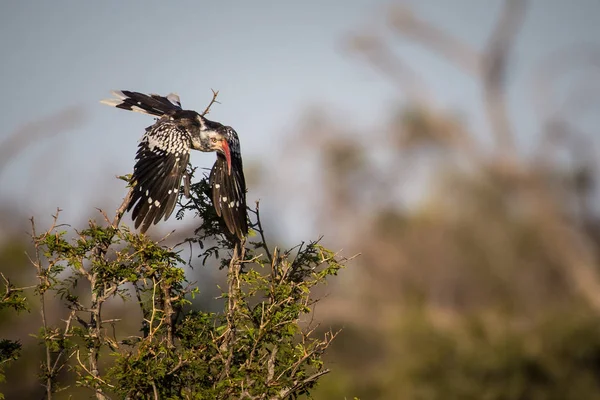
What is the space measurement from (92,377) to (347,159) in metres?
48.1

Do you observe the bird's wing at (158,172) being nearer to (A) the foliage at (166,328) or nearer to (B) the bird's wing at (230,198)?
(B) the bird's wing at (230,198)

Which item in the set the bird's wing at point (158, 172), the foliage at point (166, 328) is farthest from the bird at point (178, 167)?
the foliage at point (166, 328)

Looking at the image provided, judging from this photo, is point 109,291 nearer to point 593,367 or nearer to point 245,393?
point 245,393

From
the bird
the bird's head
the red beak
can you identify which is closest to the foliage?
the bird

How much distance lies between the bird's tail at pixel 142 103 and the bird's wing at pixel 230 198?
5.26 ft

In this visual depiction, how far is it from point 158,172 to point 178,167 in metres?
0.25

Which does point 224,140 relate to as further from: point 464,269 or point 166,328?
point 464,269

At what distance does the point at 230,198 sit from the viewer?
17.6ft

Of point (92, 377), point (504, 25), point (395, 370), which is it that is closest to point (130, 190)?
point (92, 377)

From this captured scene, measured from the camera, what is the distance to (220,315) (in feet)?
16.3

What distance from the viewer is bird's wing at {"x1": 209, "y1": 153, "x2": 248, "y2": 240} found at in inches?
208

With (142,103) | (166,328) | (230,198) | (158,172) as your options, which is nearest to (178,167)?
(158,172)

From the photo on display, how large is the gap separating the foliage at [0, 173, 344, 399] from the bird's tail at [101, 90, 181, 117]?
2.43 m

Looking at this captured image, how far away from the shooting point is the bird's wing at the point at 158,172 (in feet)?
18.1
